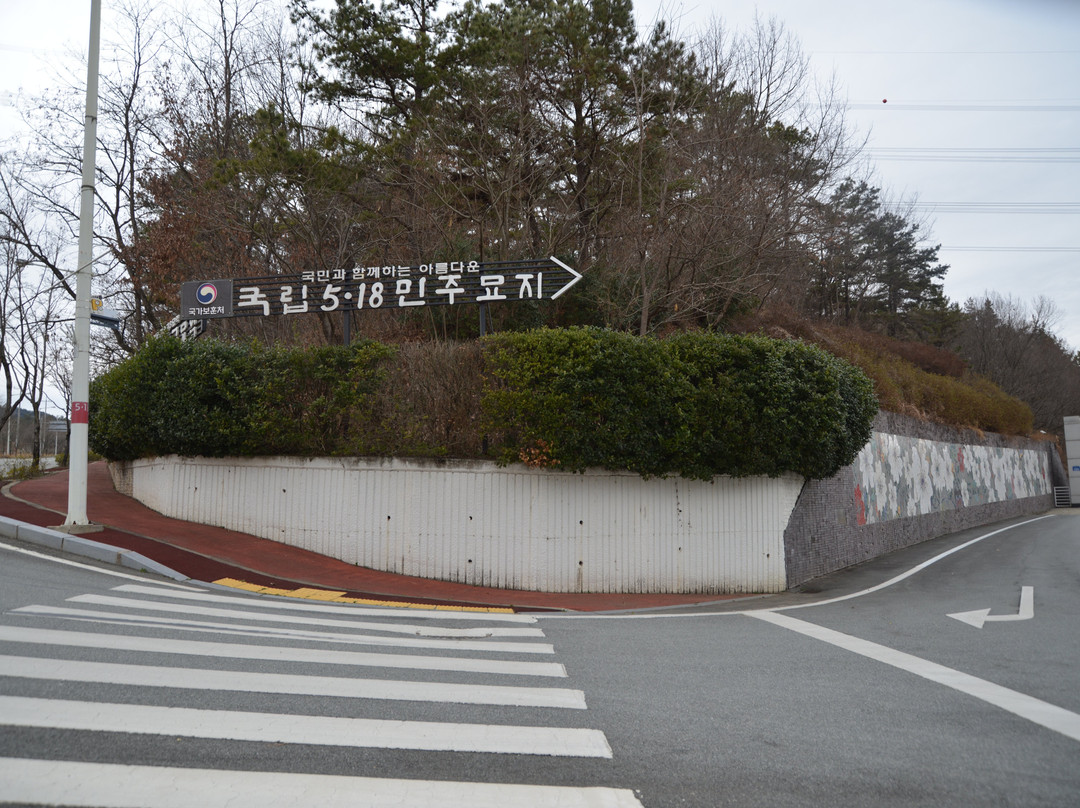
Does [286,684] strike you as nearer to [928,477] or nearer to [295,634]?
[295,634]

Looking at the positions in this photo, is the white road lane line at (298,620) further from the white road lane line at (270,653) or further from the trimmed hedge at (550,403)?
the trimmed hedge at (550,403)

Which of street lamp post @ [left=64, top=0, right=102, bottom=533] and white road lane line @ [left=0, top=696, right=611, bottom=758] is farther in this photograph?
street lamp post @ [left=64, top=0, right=102, bottom=533]

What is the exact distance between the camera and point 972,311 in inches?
2141

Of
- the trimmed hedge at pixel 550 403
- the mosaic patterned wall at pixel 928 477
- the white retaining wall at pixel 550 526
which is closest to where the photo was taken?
the trimmed hedge at pixel 550 403

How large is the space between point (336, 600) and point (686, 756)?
719 cm

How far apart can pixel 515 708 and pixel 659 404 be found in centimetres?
775

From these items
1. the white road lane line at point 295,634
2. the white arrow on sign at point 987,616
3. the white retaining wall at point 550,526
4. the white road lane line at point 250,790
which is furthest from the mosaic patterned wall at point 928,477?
the white road lane line at point 250,790

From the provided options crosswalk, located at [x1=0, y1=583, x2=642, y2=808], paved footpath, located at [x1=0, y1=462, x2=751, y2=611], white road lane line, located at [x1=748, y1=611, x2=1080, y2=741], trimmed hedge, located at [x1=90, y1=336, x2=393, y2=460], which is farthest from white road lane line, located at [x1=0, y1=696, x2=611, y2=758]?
trimmed hedge, located at [x1=90, y1=336, x2=393, y2=460]

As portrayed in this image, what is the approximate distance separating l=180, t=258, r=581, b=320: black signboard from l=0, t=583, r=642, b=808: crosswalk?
748 centimetres

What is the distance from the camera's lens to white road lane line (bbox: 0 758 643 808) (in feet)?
11.3

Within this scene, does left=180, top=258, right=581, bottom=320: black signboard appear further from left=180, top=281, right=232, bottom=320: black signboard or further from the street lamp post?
the street lamp post

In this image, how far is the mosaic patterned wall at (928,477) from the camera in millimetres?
17734

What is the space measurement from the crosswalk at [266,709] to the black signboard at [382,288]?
748 cm

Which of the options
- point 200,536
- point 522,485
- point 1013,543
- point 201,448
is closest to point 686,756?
point 522,485
